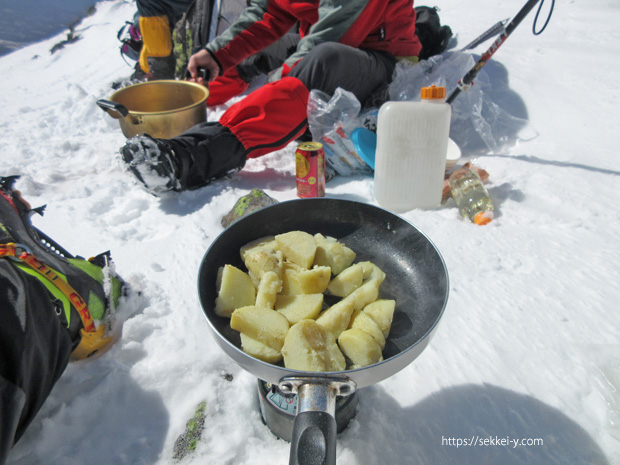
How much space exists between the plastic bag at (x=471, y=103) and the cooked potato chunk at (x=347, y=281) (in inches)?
70.0

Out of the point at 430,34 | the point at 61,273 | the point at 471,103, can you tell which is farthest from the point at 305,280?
the point at 430,34

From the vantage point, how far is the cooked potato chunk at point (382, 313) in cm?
83

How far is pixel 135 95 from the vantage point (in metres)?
2.63

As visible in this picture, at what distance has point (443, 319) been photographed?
1313 mm

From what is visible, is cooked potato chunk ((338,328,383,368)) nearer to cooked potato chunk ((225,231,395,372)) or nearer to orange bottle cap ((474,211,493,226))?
cooked potato chunk ((225,231,395,372))

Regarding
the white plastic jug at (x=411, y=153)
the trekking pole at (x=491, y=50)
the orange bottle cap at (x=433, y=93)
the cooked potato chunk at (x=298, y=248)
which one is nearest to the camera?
the cooked potato chunk at (x=298, y=248)

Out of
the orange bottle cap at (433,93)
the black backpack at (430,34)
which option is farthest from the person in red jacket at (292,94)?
the orange bottle cap at (433,93)

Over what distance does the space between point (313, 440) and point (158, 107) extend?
8.99ft

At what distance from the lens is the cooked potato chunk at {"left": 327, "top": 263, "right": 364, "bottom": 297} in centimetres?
91

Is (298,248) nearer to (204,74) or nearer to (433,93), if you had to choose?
(433,93)

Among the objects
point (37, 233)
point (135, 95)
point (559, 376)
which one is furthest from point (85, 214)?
point (559, 376)

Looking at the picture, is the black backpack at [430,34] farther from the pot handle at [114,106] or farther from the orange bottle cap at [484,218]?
the pot handle at [114,106]

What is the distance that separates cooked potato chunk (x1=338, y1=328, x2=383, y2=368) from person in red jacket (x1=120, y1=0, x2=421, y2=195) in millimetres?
1493

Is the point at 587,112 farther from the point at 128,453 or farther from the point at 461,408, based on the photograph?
the point at 128,453
